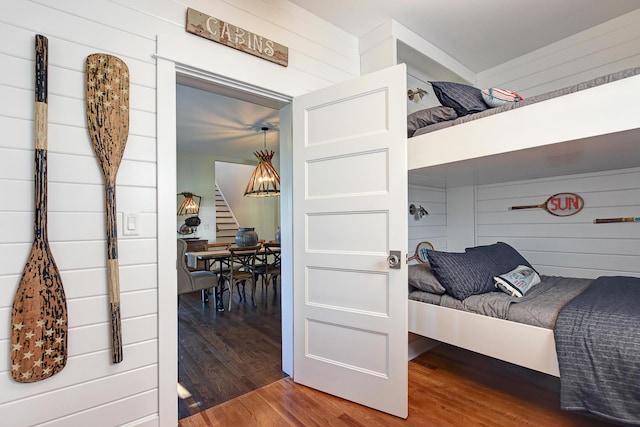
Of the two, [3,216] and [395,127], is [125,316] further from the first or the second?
[395,127]

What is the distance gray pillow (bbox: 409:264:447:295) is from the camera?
214 centimetres

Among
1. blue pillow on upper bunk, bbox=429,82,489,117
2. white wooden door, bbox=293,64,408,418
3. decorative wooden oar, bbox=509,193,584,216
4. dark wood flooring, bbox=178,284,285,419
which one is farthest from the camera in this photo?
decorative wooden oar, bbox=509,193,584,216

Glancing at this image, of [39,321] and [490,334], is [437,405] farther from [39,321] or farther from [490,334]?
[39,321]

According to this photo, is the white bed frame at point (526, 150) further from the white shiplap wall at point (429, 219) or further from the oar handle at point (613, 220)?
the white shiplap wall at point (429, 219)

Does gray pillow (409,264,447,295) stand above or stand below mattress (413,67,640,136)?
below

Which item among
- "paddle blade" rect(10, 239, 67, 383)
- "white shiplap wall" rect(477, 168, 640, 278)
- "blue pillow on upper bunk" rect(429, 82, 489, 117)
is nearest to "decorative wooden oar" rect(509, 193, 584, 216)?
"white shiplap wall" rect(477, 168, 640, 278)

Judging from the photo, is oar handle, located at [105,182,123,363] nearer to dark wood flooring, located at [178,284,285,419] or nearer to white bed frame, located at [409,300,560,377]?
dark wood flooring, located at [178,284,285,419]

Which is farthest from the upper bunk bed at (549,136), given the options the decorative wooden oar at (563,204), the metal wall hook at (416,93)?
the metal wall hook at (416,93)

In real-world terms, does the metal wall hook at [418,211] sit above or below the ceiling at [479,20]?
below

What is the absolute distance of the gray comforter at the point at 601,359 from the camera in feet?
4.30

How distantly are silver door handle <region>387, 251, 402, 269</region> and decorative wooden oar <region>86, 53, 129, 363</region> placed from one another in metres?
1.39

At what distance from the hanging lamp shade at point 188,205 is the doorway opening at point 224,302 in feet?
0.44

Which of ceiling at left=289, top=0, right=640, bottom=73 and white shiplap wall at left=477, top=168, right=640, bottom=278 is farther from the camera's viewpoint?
white shiplap wall at left=477, top=168, right=640, bottom=278

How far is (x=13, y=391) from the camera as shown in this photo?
4.16 feet
